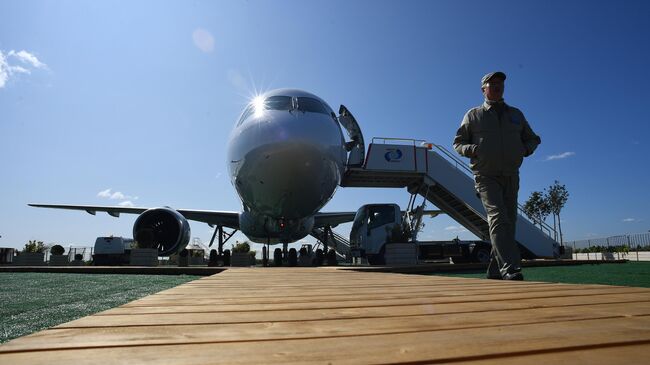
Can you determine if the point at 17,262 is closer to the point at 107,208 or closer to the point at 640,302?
the point at 107,208

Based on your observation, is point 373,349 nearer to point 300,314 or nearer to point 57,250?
point 300,314

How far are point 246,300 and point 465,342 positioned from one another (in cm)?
119

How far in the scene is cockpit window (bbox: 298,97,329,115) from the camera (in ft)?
29.6

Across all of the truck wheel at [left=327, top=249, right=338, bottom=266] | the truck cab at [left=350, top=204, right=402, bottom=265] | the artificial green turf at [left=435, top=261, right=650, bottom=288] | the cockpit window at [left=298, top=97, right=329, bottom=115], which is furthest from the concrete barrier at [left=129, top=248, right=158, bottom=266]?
the artificial green turf at [left=435, top=261, right=650, bottom=288]

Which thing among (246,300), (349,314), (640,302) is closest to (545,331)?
(349,314)

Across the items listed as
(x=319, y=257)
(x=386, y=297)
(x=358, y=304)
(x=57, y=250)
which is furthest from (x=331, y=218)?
(x=358, y=304)

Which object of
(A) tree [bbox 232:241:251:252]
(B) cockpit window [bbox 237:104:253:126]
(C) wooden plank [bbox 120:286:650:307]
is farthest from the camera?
(A) tree [bbox 232:241:251:252]

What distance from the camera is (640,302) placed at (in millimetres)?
1618

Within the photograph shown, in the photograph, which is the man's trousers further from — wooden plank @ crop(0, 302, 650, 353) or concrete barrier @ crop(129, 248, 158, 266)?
concrete barrier @ crop(129, 248, 158, 266)

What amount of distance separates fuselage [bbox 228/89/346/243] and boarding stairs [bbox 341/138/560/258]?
5078 millimetres

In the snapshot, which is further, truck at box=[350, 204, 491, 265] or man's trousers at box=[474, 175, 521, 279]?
truck at box=[350, 204, 491, 265]

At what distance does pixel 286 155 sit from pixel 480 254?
7.99 m

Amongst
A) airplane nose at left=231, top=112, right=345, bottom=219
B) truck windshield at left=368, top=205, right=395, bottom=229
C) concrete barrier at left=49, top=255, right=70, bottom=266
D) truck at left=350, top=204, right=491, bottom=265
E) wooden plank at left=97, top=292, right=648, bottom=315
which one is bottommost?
concrete barrier at left=49, top=255, right=70, bottom=266

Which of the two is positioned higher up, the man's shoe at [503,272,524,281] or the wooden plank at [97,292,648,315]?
the wooden plank at [97,292,648,315]
